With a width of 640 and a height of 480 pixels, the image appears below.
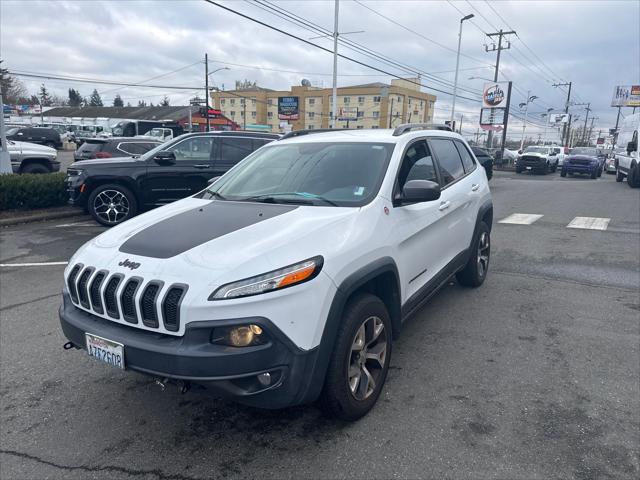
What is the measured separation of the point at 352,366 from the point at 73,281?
1.79m

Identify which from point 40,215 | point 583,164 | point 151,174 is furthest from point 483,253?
point 583,164

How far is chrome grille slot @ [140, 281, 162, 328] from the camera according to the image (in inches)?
94.8

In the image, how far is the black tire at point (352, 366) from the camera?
266 centimetres

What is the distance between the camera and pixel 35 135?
31328 mm

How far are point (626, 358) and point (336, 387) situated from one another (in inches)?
110

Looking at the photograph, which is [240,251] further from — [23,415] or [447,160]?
[447,160]

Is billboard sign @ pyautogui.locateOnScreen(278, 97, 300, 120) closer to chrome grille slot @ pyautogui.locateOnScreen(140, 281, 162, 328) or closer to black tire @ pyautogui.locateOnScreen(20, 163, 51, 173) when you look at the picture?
black tire @ pyautogui.locateOnScreen(20, 163, 51, 173)

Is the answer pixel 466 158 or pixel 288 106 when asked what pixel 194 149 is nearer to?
pixel 466 158

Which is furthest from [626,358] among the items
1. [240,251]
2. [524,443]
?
[240,251]

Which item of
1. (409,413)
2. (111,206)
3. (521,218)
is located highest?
(111,206)

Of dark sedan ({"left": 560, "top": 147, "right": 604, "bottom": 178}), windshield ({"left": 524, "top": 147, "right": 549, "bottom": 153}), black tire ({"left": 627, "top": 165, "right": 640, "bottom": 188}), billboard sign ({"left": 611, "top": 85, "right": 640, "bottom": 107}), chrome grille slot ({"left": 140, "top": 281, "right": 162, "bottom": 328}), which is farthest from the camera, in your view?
billboard sign ({"left": 611, "top": 85, "right": 640, "bottom": 107})

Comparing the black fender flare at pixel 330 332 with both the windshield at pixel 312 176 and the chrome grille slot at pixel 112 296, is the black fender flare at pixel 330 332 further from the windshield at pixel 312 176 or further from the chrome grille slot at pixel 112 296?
the chrome grille slot at pixel 112 296

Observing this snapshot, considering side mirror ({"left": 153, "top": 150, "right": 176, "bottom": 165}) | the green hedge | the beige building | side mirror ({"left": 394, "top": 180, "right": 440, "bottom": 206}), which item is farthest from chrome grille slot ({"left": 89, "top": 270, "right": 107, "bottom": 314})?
the beige building

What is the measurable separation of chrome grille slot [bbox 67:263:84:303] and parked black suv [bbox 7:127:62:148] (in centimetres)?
3014
